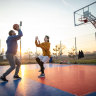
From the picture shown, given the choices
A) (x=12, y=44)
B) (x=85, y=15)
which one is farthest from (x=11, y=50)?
(x=85, y=15)

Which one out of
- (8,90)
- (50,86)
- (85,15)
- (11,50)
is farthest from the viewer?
(85,15)

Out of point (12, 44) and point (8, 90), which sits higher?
point (12, 44)

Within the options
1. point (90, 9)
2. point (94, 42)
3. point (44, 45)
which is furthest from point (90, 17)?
point (44, 45)

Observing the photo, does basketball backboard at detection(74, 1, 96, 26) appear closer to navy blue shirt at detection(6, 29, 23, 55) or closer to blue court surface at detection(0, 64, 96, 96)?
blue court surface at detection(0, 64, 96, 96)

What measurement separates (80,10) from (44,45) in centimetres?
878

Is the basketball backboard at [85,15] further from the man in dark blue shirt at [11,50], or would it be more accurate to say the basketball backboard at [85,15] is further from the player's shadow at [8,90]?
the player's shadow at [8,90]

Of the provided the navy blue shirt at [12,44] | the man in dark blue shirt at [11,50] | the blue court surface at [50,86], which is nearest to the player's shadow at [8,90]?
the blue court surface at [50,86]

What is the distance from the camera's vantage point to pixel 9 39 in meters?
3.78

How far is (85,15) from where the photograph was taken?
11.5 meters

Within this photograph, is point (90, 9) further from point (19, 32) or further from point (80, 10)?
point (19, 32)

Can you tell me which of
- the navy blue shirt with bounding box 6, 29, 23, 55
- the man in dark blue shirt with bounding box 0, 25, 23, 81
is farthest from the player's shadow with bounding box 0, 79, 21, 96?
the navy blue shirt with bounding box 6, 29, 23, 55

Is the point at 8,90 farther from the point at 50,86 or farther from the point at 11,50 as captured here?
the point at 11,50

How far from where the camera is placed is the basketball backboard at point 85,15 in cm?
1068

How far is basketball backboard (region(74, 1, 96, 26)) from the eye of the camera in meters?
10.7
